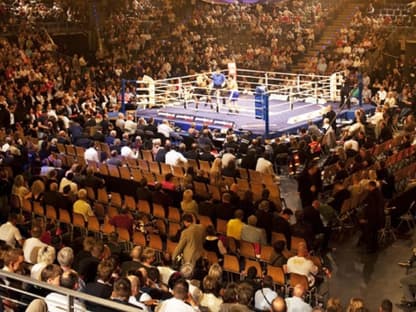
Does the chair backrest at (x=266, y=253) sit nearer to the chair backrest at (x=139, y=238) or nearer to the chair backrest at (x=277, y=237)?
the chair backrest at (x=277, y=237)

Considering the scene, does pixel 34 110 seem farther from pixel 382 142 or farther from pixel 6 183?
pixel 382 142

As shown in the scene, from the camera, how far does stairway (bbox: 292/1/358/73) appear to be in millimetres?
25595

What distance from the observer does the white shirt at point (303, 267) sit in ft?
29.8

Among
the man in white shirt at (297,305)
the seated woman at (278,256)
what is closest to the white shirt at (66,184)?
the seated woman at (278,256)

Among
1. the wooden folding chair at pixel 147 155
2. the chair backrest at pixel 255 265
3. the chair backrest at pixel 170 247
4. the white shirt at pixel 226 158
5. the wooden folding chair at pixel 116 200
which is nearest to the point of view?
the chair backrest at pixel 255 265

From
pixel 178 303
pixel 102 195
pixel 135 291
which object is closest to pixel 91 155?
pixel 102 195

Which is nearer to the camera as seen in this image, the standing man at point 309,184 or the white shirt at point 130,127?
the standing man at point 309,184

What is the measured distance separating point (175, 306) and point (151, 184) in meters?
6.99

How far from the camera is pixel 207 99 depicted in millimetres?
19906

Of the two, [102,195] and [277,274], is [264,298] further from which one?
[102,195]

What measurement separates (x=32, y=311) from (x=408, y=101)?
16.5 m

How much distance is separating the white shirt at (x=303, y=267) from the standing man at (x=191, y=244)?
1.20 metres

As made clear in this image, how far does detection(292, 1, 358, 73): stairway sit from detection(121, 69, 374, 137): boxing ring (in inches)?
147

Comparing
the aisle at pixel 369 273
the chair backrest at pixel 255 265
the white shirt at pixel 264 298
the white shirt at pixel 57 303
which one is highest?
the white shirt at pixel 57 303
